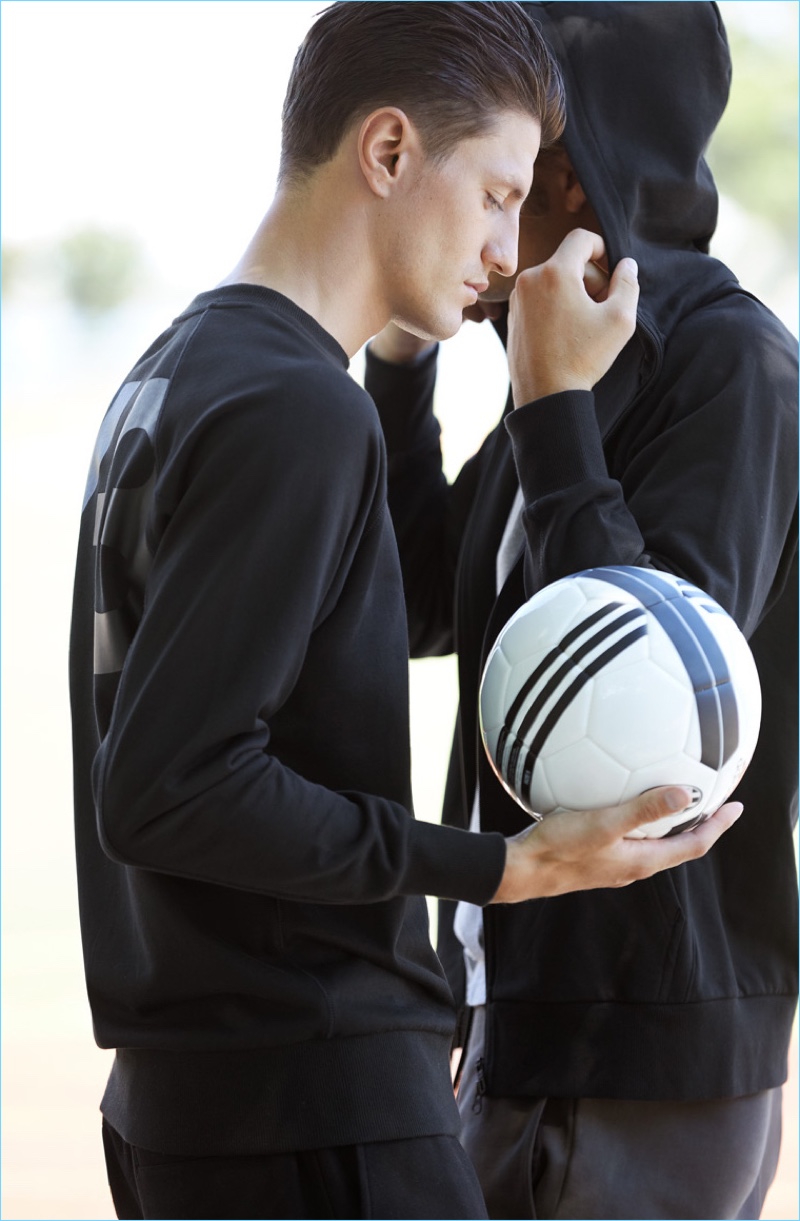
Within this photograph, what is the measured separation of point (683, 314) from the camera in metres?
2.31

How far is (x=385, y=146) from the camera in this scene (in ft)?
5.97

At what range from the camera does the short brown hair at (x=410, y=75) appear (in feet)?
6.02

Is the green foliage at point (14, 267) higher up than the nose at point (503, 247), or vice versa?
the green foliage at point (14, 267)

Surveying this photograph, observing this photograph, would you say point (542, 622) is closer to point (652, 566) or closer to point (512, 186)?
point (652, 566)

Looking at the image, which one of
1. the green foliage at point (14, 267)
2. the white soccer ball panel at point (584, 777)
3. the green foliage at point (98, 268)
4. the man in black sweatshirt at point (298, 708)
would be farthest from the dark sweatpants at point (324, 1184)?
the green foliage at point (14, 267)

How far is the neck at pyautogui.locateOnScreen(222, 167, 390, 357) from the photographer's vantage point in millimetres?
1804

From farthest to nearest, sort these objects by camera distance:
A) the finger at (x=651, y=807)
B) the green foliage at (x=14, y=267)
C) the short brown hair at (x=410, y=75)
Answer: the green foliage at (x=14, y=267), the short brown hair at (x=410, y=75), the finger at (x=651, y=807)

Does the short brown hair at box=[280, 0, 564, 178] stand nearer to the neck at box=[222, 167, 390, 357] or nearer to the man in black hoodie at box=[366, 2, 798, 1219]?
the neck at box=[222, 167, 390, 357]

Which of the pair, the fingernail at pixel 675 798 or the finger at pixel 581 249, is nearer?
the fingernail at pixel 675 798

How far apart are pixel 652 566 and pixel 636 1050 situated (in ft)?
2.48

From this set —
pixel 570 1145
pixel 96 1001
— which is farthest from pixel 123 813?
pixel 570 1145

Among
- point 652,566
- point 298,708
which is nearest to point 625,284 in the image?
point 652,566

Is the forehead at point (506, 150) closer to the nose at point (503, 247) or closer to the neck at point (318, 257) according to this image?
the nose at point (503, 247)

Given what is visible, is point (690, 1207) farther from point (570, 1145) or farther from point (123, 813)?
point (123, 813)
